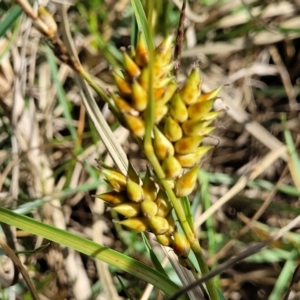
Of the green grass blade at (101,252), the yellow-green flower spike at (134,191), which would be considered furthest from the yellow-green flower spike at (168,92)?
the green grass blade at (101,252)

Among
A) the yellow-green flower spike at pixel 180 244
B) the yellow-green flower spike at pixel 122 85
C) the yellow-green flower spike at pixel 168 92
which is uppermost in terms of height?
the yellow-green flower spike at pixel 122 85

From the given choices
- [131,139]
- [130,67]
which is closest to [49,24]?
[130,67]

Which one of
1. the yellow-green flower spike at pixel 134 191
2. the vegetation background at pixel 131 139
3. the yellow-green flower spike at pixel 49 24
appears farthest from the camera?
the vegetation background at pixel 131 139

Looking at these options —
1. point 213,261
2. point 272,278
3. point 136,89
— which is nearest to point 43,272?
point 213,261

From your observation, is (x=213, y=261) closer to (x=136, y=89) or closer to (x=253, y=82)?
(x=253, y=82)

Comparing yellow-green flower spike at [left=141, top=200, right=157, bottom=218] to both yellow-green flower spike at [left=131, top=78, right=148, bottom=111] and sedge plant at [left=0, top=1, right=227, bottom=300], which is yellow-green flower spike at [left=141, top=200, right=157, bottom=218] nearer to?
sedge plant at [left=0, top=1, right=227, bottom=300]

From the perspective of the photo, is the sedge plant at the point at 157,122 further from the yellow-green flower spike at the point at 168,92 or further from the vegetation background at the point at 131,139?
the vegetation background at the point at 131,139
